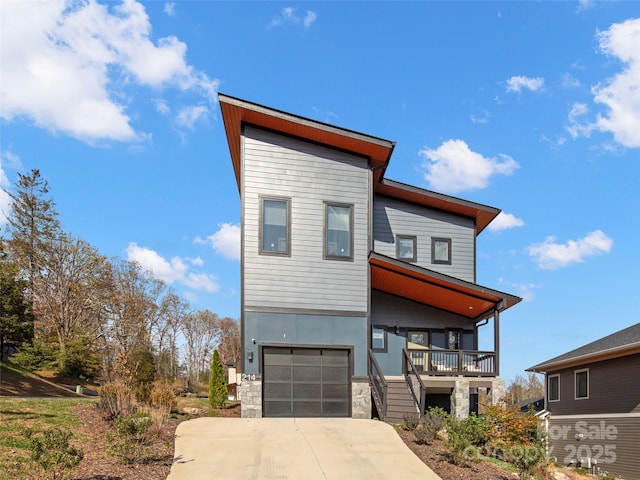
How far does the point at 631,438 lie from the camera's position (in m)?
16.4

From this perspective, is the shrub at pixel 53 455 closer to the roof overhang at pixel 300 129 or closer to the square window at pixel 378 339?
the roof overhang at pixel 300 129

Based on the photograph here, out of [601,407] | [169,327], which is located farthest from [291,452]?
[169,327]

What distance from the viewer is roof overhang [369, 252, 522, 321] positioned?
52.5 ft

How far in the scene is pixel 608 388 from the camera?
18.8 m

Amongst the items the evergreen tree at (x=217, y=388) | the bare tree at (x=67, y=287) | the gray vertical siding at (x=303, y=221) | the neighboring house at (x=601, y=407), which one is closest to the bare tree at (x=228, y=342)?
the bare tree at (x=67, y=287)

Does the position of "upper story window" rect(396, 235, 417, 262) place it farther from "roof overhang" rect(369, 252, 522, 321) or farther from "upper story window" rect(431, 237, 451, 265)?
"roof overhang" rect(369, 252, 522, 321)

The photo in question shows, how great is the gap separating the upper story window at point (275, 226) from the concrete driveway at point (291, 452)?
479 centimetres

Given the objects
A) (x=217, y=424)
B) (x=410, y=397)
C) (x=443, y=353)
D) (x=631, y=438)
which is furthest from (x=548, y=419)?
(x=217, y=424)

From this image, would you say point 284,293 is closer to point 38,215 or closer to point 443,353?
point 443,353

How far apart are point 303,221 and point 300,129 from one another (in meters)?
2.70

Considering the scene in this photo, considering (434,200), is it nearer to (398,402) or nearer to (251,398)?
(398,402)

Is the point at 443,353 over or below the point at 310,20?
below

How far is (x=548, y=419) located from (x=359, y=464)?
14.7 meters

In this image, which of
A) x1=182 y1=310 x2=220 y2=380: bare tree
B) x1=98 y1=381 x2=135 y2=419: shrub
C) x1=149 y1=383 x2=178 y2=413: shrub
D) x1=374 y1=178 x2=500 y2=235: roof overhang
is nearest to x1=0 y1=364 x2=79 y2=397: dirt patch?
x1=149 y1=383 x2=178 y2=413: shrub
